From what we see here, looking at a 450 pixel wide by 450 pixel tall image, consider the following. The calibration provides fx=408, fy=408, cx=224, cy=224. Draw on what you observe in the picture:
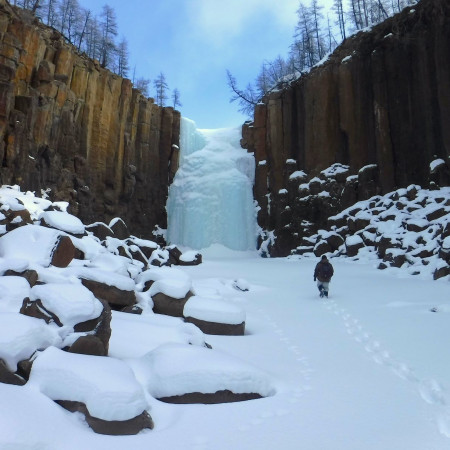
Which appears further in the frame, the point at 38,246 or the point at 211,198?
the point at 211,198

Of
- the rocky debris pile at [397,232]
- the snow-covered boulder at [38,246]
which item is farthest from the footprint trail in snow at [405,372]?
the rocky debris pile at [397,232]

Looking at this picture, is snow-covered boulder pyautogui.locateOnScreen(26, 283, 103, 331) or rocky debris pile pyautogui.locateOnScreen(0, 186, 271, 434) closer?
rocky debris pile pyautogui.locateOnScreen(0, 186, 271, 434)

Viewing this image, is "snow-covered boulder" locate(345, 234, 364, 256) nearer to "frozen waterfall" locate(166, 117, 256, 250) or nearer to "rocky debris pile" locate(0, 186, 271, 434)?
"frozen waterfall" locate(166, 117, 256, 250)

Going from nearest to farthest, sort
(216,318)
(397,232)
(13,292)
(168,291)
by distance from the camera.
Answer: (13,292) < (216,318) < (168,291) < (397,232)

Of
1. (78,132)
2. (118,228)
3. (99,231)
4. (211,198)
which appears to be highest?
(78,132)

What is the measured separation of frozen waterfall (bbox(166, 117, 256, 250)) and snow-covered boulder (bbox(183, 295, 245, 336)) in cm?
2218

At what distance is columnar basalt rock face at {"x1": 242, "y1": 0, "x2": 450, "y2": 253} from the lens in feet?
69.9

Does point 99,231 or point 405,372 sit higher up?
point 99,231

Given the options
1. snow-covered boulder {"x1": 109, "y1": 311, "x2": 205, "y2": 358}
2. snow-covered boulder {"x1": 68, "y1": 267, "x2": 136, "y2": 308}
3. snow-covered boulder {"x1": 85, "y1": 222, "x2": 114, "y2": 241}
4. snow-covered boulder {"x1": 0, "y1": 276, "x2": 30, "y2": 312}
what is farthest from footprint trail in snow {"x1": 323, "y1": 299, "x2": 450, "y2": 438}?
snow-covered boulder {"x1": 85, "y1": 222, "x2": 114, "y2": 241}

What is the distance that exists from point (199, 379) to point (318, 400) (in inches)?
48.0

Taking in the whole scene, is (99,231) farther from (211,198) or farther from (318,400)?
(211,198)

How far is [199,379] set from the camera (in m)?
4.19

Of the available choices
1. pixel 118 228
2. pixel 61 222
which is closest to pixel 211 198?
pixel 118 228

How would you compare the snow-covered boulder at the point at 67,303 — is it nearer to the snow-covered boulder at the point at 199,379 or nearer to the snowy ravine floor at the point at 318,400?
the snow-covered boulder at the point at 199,379
